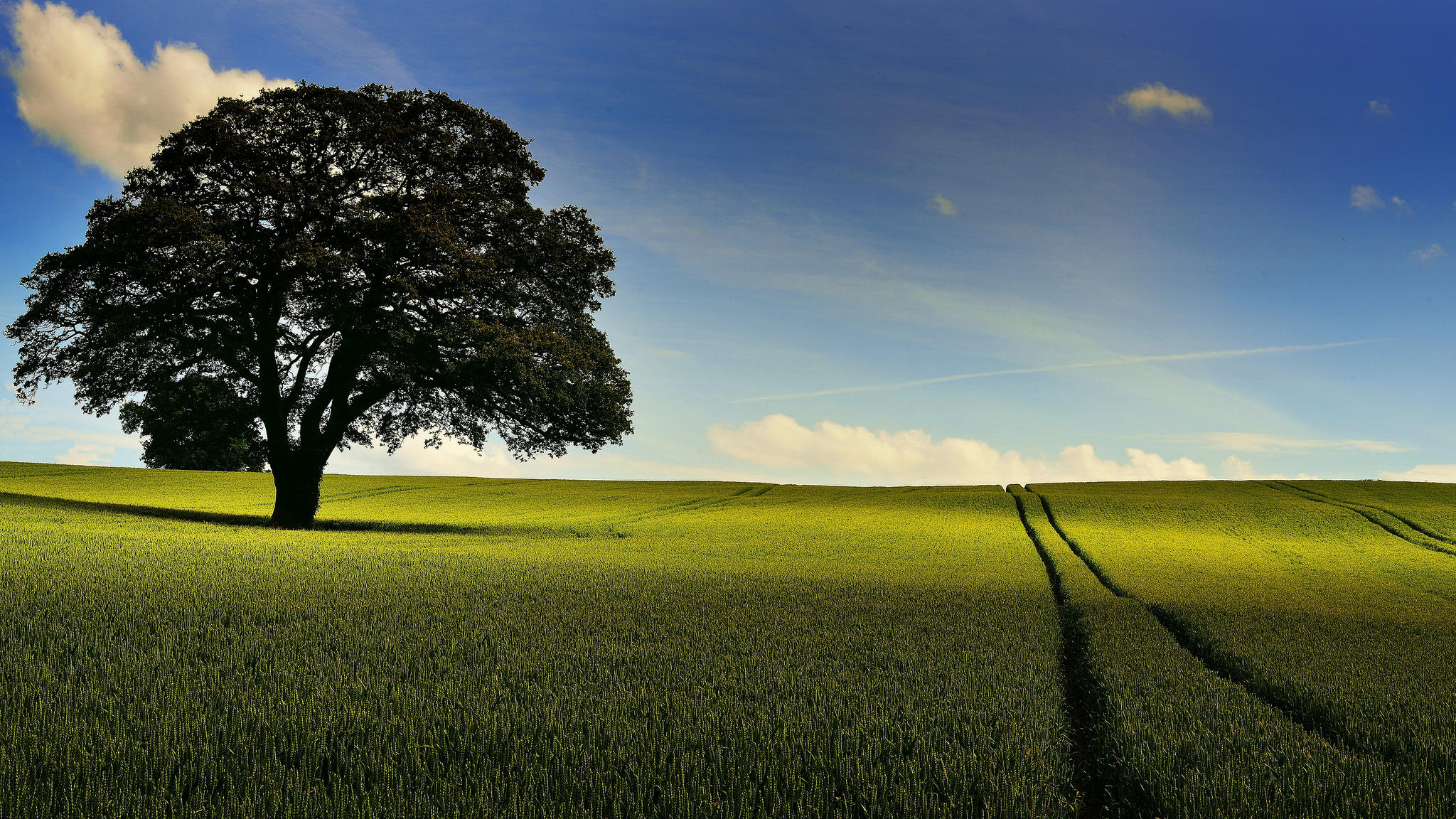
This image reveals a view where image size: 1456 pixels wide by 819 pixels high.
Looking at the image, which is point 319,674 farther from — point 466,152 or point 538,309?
point 466,152

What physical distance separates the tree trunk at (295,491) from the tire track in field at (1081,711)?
26801 mm

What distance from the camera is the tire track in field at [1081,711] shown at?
21.5 ft

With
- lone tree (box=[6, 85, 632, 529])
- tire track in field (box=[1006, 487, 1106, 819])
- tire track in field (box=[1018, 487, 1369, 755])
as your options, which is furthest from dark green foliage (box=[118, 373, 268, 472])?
tire track in field (box=[1018, 487, 1369, 755])

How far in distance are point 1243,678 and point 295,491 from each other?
30.5 m

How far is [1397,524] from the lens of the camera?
42875 millimetres

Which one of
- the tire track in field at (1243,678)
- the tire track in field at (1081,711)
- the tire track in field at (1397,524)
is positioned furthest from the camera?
the tire track in field at (1397,524)

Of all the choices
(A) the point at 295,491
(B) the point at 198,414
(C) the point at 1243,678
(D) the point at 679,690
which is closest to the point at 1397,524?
(C) the point at 1243,678

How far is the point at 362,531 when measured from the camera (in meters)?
29.5

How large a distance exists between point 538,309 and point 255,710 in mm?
26514

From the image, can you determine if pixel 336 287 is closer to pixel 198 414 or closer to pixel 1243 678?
pixel 198 414

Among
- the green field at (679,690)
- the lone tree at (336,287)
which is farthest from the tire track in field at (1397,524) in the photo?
the lone tree at (336,287)

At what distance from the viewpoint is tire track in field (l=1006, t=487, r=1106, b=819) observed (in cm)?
655

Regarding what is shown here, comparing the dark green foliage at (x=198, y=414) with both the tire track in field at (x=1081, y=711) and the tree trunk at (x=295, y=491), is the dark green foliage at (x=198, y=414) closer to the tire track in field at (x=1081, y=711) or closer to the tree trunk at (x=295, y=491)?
the tree trunk at (x=295, y=491)

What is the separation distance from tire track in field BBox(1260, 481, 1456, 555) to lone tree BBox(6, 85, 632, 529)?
3576 cm
